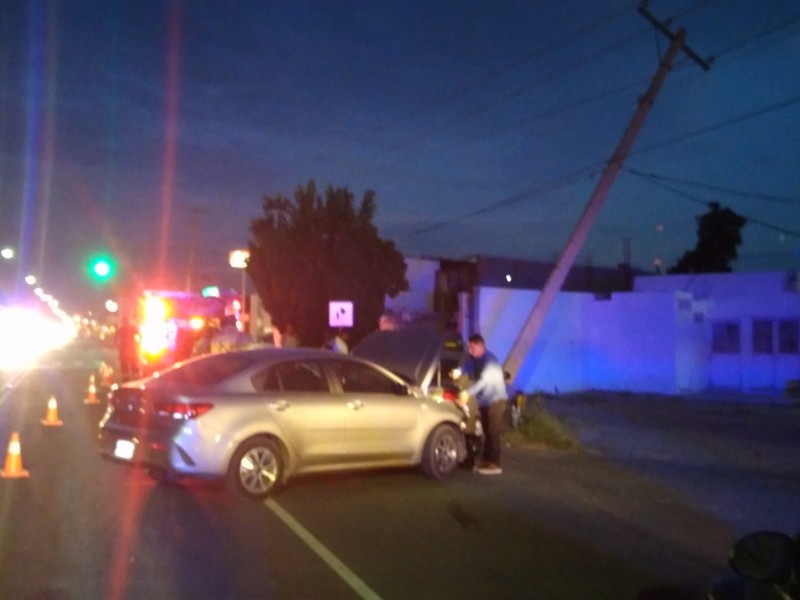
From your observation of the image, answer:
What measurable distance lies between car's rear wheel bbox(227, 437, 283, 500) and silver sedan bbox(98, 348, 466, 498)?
0.01 metres

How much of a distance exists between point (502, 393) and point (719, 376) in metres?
19.3

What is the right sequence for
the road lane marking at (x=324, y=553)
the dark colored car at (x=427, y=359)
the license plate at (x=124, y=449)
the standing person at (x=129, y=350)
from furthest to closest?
the standing person at (x=129, y=350) < the dark colored car at (x=427, y=359) < the license plate at (x=124, y=449) < the road lane marking at (x=324, y=553)

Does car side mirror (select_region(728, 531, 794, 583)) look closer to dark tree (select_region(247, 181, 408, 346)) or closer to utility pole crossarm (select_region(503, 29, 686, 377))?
utility pole crossarm (select_region(503, 29, 686, 377))

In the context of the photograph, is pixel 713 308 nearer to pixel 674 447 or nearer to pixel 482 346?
pixel 674 447

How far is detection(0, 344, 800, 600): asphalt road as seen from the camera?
7527 millimetres

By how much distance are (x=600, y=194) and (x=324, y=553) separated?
1056 cm

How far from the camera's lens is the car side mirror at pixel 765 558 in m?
3.82

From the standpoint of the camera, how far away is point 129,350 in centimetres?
2911

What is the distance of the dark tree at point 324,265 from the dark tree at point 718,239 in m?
26.2

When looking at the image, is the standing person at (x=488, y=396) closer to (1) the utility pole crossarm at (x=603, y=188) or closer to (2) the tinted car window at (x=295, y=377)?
(2) the tinted car window at (x=295, y=377)

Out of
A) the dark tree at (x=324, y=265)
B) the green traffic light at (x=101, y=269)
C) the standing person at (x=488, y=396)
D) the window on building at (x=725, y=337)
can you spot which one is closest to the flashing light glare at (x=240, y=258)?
the dark tree at (x=324, y=265)

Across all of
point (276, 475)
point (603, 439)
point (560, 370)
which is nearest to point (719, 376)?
point (560, 370)

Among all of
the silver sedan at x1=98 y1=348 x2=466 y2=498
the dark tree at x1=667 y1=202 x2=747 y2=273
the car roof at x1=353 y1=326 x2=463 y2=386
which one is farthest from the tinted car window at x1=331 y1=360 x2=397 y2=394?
the dark tree at x1=667 y1=202 x2=747 y2=273

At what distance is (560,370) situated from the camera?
27859 mm
